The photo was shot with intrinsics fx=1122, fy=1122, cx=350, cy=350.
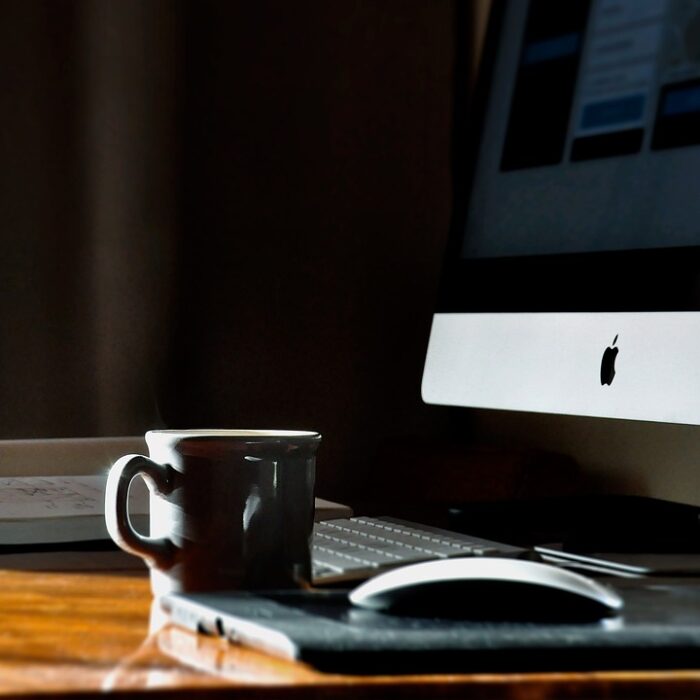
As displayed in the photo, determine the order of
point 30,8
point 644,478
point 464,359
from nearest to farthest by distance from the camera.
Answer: point 464,359 < point 644,478 < point 30,8

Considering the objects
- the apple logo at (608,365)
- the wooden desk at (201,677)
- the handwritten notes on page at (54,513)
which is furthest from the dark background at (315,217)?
the wooden desk at (201,677)

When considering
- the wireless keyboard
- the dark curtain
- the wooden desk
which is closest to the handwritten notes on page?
the wireless keyboard

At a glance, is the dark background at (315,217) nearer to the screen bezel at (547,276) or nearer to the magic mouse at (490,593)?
the screen bezel at (547,276)

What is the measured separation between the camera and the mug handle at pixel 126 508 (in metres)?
0.52

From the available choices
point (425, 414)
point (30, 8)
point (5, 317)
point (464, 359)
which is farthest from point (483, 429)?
point (30, 8)

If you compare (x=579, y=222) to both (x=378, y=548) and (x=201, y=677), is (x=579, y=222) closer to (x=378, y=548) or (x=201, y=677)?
(x=378, y=548)

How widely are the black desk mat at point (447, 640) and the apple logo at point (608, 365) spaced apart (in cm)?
36

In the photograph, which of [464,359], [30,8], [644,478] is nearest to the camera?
[464,359]

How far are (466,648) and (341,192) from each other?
1045 mm

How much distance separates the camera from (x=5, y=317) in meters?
1.24

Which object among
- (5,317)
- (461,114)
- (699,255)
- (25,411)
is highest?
(461,114)

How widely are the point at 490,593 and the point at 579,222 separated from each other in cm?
51

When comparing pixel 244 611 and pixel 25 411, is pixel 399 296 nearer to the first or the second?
pixel 25 411

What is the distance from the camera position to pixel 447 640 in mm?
392
